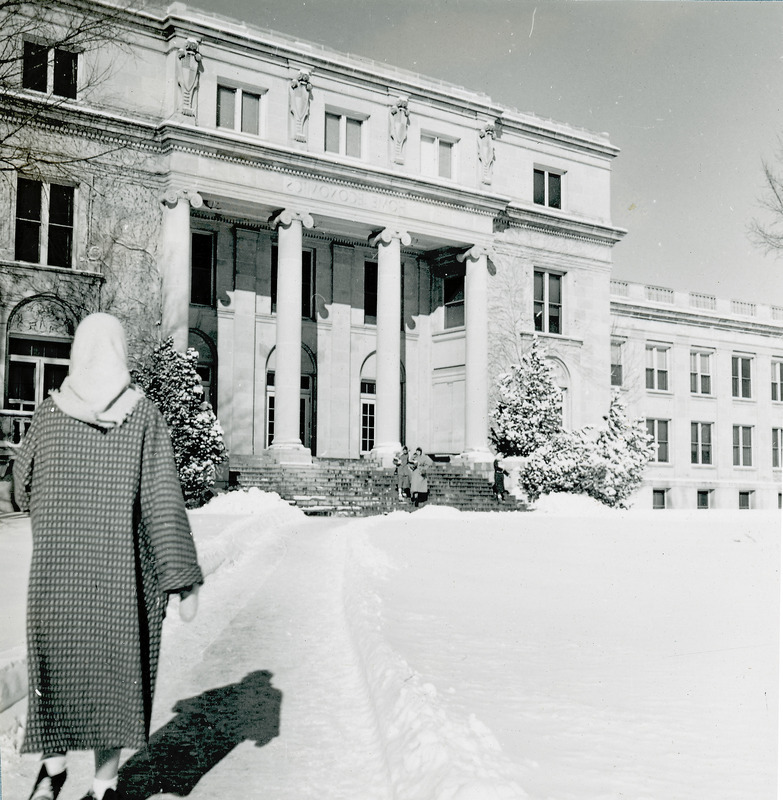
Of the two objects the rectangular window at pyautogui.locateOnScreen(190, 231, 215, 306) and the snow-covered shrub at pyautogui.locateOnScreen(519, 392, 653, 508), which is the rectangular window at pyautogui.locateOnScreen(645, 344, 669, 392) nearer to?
the snow-covered shrub at pyautogui.locateOnScreen(519, 392, 653, 508)

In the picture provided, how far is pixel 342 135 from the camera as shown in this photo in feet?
98.9

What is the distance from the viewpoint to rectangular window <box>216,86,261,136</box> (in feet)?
91.7

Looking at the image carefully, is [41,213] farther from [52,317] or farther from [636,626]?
[636,626]

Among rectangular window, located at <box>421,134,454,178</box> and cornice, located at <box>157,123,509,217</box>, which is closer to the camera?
cornice, located at <box>157,123,509,217</box>

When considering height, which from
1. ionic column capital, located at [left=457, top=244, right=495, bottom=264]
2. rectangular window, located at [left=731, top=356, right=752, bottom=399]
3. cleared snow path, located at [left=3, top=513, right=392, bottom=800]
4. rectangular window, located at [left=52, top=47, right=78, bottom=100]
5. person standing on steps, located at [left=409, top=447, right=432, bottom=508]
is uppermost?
rectangular window, located at [left=52, top=47, right=78, bottom=100]

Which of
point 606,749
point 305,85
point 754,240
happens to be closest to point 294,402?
point 305,85

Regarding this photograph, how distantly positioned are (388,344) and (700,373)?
1859cm

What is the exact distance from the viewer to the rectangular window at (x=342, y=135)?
98.8 feet

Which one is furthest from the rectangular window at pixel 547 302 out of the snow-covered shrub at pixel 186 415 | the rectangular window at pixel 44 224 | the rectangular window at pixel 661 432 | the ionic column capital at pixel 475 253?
the rectangular window at pixel 44 224

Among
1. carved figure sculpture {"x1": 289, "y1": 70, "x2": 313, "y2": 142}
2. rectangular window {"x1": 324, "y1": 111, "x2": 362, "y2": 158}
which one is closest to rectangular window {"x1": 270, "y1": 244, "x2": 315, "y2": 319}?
rectangular window {"x1": 324, "y1": 111, "x2": 362, "y2": 158}

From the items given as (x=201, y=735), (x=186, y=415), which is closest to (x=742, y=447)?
(x=186, y=415)

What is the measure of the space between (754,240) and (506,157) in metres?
27.0

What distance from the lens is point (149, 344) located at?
24938 millimetres

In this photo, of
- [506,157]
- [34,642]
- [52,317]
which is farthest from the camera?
[506,157]
